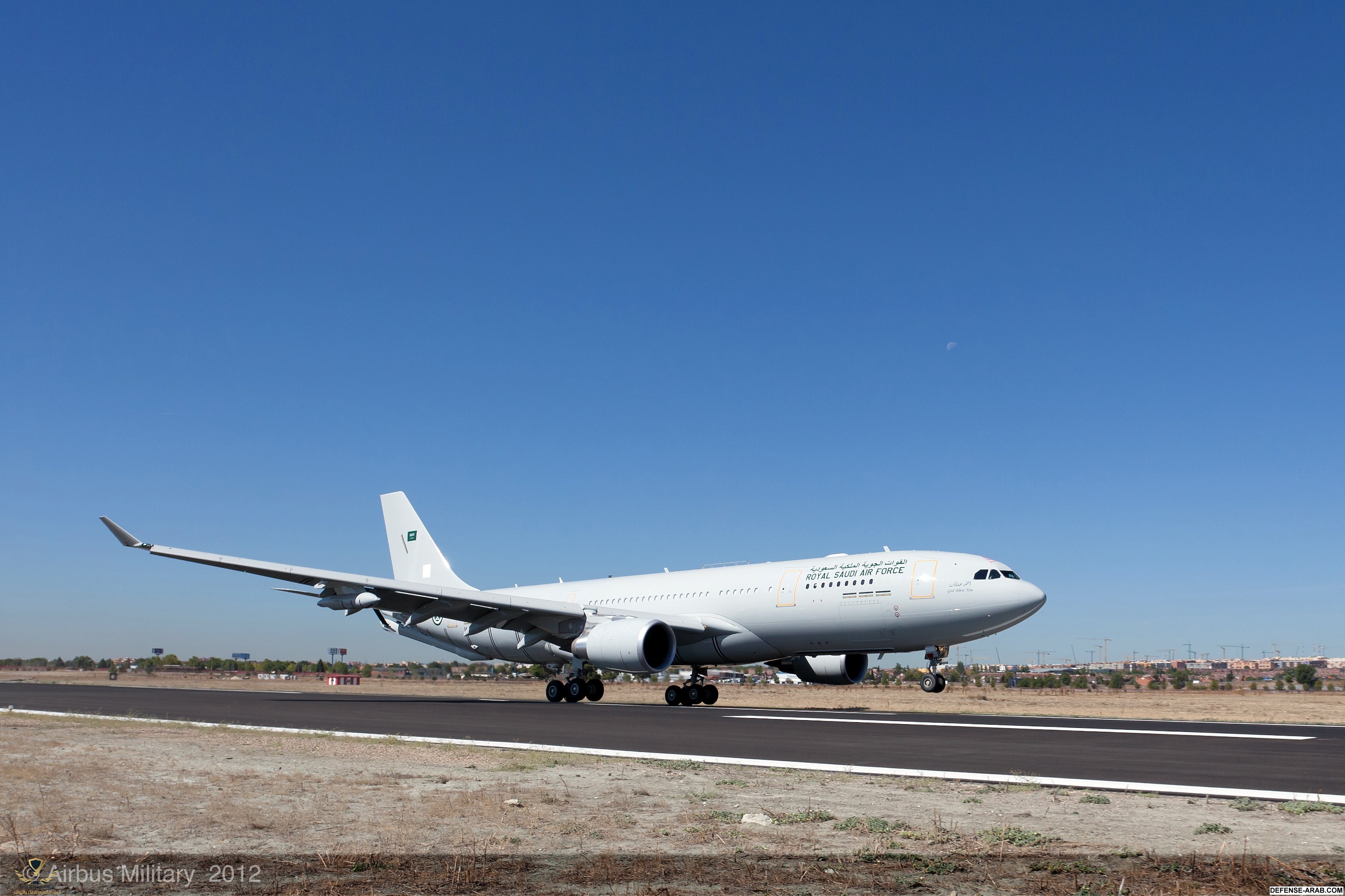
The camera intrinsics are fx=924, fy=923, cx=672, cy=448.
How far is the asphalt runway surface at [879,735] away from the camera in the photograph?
1080 centimetres

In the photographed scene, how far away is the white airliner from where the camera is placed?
24875 mm

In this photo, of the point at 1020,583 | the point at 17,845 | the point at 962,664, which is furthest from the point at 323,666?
the point at 17,845

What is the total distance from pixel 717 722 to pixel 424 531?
24082 mm

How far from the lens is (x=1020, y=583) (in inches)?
958

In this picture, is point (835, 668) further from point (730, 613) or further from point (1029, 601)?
point (1029, 601)

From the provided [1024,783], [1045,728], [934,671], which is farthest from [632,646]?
[1024,783]

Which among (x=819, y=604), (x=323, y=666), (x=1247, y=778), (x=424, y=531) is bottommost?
(x=323, y=666)

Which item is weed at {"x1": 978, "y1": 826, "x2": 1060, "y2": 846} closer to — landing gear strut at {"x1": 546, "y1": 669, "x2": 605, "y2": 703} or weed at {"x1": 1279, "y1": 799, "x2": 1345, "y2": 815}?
weed at {"x1": 1279, "y1": 799, "x2": 1345, "y2": 815}

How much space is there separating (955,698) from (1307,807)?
3513cm

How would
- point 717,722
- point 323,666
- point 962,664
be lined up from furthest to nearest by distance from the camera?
point 323,666
point 962,664
point 717,722

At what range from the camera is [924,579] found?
2520cm

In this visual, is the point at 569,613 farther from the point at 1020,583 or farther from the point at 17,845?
the point at 17,845

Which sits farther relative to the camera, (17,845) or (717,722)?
(717,722)

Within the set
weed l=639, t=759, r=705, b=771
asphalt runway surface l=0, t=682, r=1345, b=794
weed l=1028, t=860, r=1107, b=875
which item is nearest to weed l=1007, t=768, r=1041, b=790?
asphalt runway surface l=0, t=682, r=1345, b=794
